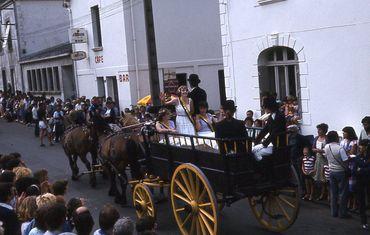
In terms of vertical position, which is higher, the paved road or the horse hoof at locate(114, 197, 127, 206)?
the horse hoof at locate(114, 197, 127, 206)

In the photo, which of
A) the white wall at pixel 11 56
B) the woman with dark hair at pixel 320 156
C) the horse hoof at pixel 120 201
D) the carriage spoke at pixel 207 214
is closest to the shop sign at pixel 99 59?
the horse hoof at pixel 120 201

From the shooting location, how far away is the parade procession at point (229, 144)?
6.91m

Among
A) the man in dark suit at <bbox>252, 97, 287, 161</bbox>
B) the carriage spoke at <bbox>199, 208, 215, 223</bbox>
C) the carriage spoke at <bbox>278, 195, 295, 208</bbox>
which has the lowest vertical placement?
the carriage spoke at <bbox>278, 195, 295, 208</bbox>

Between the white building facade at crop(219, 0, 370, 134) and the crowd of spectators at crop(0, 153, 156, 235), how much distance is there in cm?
678

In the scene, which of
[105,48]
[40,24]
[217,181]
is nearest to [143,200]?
[217,181]

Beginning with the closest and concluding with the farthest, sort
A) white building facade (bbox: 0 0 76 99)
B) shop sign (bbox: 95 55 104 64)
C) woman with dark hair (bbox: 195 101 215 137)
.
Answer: woman with dark hair (bbox: 195 101 215 137) < shop sign (bbox: 95 55 104 64) < white building facade (bbox: 0 0 76 99)

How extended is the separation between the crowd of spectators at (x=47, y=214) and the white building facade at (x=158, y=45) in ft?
47.8

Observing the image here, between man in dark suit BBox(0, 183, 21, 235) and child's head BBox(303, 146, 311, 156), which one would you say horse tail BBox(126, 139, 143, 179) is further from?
man in dark suit BBox(0, 183, 21, 235)

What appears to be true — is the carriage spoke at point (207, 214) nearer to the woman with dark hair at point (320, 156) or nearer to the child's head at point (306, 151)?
the woman with dark hair at point (320, 156)

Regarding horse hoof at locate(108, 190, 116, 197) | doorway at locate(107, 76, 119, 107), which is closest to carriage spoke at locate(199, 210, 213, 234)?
horse hoof at locate(108, 190, 116, 197)

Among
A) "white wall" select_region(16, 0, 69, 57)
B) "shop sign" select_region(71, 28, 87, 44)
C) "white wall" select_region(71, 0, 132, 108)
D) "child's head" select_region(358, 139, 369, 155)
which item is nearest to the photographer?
"child's head" select_region(358, 139, 369, 155)

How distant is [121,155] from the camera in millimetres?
9750

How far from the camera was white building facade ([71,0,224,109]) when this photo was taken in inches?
846

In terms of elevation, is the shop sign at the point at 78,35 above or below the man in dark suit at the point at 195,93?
above
